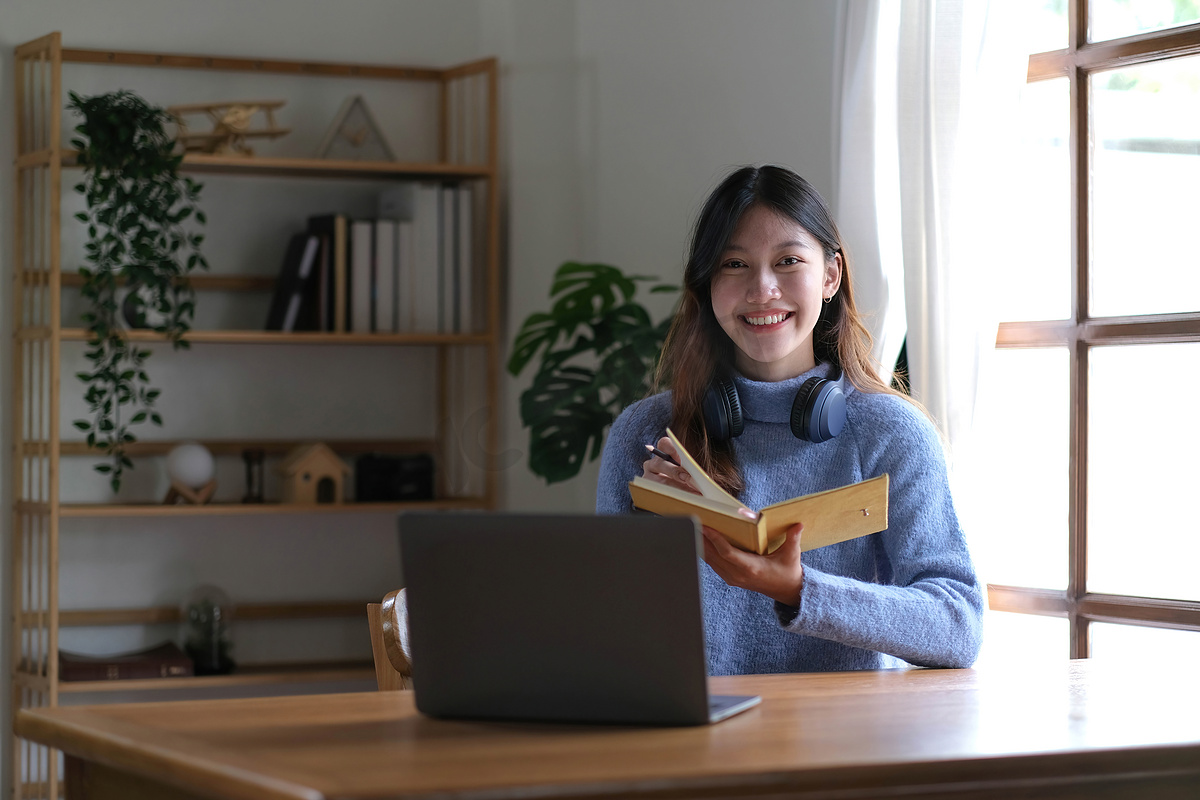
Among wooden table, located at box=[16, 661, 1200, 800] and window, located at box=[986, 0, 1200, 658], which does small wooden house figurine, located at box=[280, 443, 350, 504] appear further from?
wooden table, located at box=[16, 661, 1200, 800]

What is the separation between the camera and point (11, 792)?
330cm

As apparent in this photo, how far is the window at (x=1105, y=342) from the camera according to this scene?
2031 millimetres

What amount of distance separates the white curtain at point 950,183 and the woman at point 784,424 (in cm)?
30

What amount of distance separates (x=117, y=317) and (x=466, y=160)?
1079mm

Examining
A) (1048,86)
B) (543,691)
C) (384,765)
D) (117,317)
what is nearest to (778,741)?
(543,691)

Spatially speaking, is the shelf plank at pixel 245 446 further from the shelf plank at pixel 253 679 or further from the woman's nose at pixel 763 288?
the woman's nose at pixel 763 288

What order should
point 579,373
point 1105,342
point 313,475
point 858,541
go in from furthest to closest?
point 313,475
point 579,373
point 1105,342
point 858,541

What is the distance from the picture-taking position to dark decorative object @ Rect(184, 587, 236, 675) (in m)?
3.33

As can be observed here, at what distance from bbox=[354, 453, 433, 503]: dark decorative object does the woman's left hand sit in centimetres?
229

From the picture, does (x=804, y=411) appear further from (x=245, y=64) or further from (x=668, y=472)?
(x=245, y=64)

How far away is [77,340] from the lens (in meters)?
3.40

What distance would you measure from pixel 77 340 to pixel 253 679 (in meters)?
1.05

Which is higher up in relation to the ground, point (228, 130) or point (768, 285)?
point (228, 130)

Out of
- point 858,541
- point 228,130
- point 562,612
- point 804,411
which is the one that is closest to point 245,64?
point 228,130
